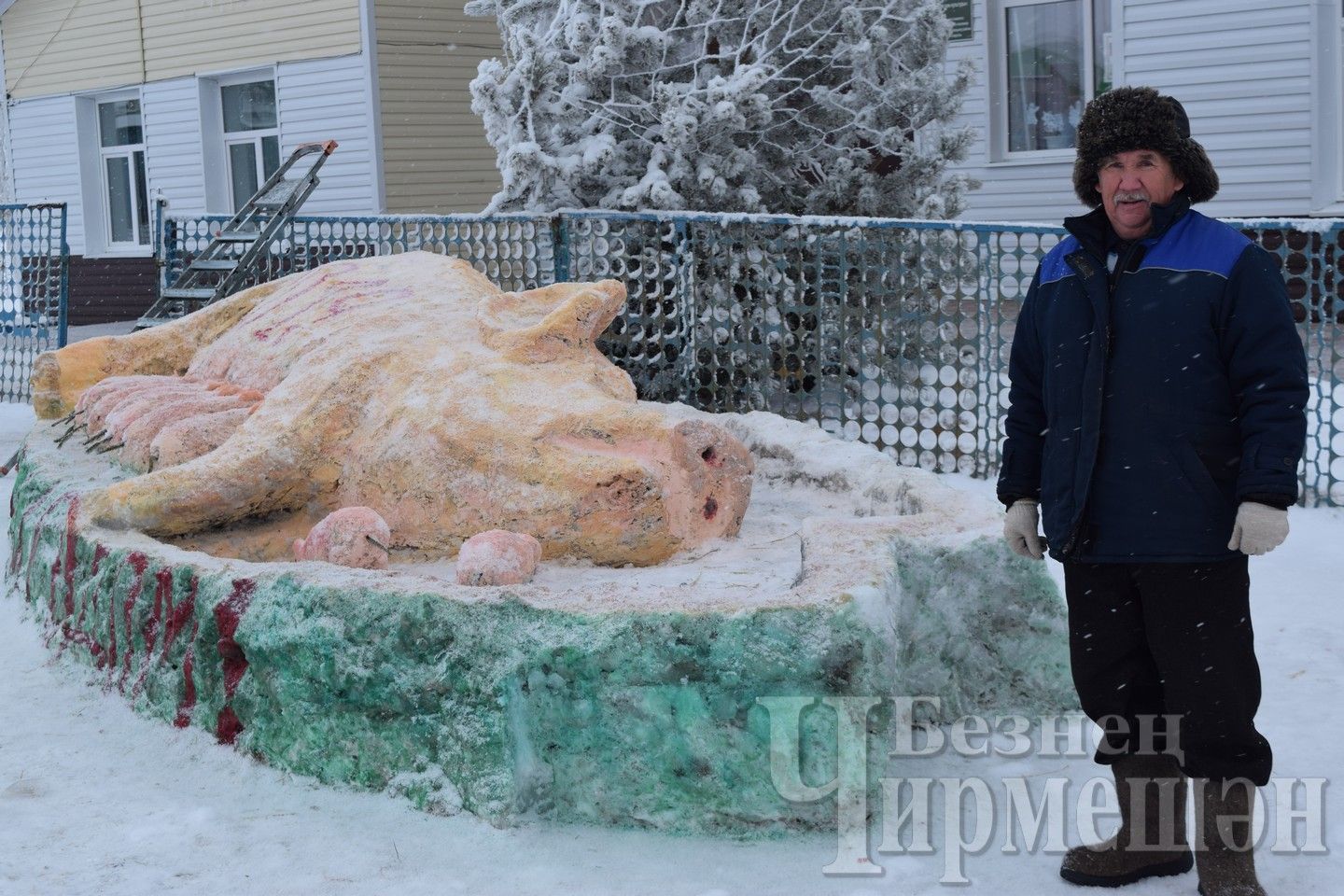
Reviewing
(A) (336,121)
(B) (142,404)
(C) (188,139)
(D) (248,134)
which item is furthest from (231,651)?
(C) (188,139)

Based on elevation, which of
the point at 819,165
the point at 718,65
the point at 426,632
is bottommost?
the point at 426,632

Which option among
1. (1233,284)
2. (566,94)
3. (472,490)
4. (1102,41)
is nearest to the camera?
(1233,284)

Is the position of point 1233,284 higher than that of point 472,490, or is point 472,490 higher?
point 1233,284

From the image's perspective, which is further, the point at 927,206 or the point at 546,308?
the point at 927,206

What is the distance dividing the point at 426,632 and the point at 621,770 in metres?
0.57

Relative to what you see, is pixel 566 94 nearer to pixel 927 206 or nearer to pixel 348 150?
pixel 927 206

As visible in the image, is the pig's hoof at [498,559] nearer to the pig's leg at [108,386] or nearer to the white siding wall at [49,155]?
the pig's leg at [108,386]

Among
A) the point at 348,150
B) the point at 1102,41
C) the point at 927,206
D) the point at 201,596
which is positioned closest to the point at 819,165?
the point at 927,206

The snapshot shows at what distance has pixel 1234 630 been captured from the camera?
2.94m

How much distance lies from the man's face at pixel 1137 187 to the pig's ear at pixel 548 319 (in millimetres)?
2239

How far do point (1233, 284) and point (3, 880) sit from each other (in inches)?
114

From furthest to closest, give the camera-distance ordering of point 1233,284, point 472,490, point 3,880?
1. point 472,490
2. point 3,880
3. point 1233,284

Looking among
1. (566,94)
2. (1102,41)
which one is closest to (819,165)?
(566,94)

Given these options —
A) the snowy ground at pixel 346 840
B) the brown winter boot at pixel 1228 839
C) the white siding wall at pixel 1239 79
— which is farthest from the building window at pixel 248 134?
Answer: the brown winter boot at pixel 1228 839
